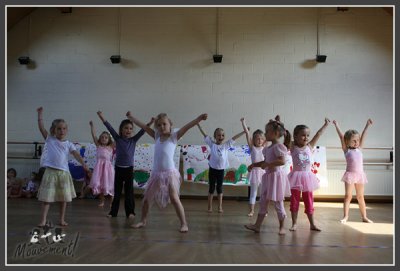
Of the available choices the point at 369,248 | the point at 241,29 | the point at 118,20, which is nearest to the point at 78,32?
the point at 118,20

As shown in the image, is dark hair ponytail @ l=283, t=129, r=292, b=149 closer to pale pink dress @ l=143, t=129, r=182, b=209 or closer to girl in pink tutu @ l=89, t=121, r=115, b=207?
pale pink dress @ l=143, t=129, r=182, b=209

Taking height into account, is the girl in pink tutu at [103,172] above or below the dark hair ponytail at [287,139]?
below

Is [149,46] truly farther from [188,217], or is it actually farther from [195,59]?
[188,217]

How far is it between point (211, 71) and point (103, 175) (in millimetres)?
2760

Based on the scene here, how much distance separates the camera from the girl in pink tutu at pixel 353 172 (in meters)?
4.50

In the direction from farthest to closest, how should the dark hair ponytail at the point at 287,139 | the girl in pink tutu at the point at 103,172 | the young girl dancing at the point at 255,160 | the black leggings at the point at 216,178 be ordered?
the girl in pink tutu at the point at 103,172
the black leggings at the point at 216,178
the young girl dancing at the point at 255,160
the dark hair ponytail at the point at 287,139

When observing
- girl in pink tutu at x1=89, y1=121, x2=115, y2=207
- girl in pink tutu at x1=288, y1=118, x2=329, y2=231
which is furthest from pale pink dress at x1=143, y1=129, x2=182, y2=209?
girl in pink tutu at x1=89, y1=121, x2=115, y2=207

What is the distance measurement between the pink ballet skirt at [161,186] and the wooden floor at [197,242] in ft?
0.93

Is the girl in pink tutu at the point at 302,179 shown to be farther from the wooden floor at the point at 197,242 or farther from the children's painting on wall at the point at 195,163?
the children's painting on wall at the point at 195,163

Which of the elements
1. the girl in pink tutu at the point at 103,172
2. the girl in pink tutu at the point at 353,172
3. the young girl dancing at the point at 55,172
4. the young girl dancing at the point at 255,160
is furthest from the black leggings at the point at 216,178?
the young girl dancing at the point at 55,172

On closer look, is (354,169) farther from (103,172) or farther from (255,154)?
(103,172)

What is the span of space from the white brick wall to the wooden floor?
2.66 metres

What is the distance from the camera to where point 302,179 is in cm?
385

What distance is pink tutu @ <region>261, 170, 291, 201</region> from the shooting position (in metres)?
3.55
